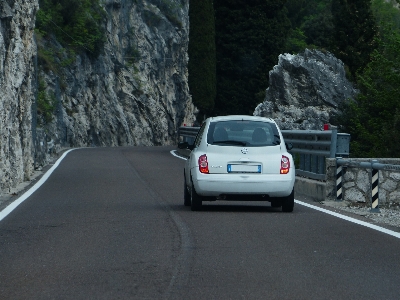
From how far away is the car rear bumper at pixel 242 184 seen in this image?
1509 centimetres

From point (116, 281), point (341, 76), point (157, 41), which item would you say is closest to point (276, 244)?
point (116, 281)

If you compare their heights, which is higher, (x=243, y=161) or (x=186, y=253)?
(x=243, y=161)

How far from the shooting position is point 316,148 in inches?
802

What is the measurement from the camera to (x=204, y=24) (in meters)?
75.4

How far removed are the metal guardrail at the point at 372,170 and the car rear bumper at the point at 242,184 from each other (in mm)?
1630

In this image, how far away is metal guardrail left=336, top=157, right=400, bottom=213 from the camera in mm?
15572

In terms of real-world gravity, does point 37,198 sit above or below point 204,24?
below

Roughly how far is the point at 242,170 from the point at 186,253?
5.06 metres

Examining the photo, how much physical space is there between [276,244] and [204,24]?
6522 cm

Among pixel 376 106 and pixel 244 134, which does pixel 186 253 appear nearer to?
pixel 244 134

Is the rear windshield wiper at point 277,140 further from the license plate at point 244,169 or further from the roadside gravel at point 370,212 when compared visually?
the roadside gravel at point 370,212

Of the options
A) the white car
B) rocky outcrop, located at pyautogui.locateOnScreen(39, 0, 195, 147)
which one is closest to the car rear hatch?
the white car

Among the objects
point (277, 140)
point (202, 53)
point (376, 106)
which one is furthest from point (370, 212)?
point (202, 53)

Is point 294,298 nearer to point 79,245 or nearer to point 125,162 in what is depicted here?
point 79,245
